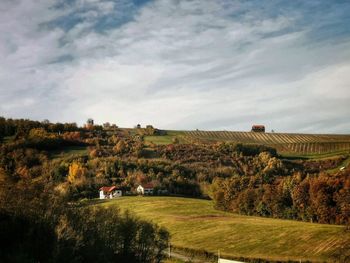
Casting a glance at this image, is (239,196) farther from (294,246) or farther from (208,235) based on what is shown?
(294,246)

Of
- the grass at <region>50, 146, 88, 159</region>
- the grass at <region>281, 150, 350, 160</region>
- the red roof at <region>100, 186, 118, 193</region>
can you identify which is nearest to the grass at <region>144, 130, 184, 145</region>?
the grass at <region>50, 146, 88, 159</region>

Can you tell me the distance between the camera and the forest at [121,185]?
35.1 m

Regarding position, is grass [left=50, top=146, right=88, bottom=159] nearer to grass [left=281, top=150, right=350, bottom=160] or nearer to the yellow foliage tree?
the yellow foliage tree

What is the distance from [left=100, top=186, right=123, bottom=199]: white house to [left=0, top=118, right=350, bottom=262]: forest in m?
4.21

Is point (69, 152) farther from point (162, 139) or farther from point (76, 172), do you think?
point (162, 139)

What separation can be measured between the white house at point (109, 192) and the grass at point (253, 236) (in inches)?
1346

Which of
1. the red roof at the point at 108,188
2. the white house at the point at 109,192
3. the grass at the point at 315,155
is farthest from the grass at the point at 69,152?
the grass at the point at 315,155

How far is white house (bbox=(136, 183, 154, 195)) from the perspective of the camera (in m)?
127

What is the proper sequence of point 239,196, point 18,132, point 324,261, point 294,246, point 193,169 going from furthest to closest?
1. point 18,132
2. point 193,169
3. point 239,196
4. point 294,246
5. point 324,261

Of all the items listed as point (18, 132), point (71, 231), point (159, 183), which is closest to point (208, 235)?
point (71, 231)

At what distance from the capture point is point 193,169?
153m

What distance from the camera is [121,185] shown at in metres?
135

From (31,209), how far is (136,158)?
124563 millimetres

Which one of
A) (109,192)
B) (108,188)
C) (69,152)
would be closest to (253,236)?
(109,192)
